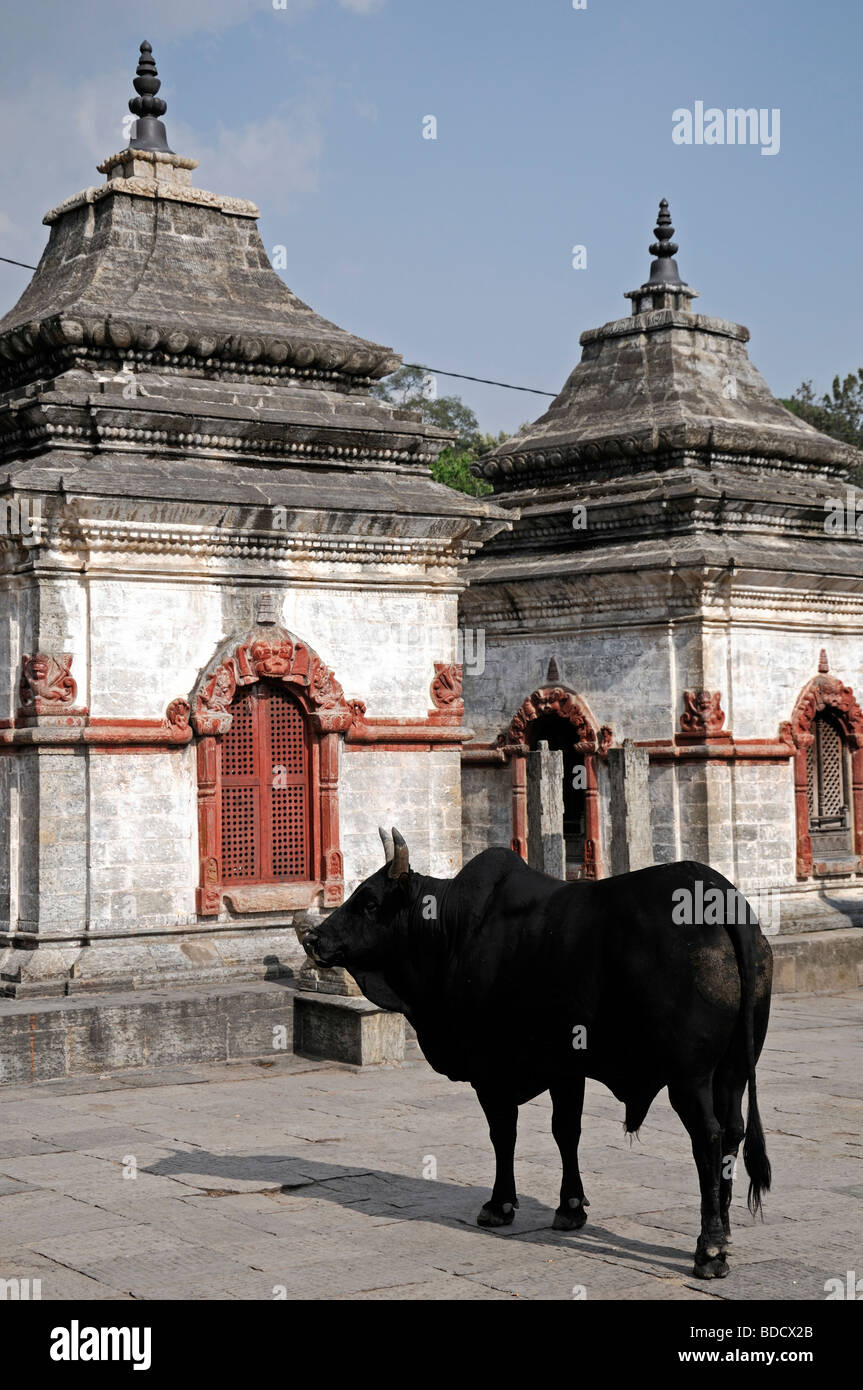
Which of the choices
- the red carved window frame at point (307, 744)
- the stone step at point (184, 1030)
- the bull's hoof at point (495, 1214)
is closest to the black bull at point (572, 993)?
the bull's hoof at point (495, 1214)

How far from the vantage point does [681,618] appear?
16.7 m

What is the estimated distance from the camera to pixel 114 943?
12.8 metres

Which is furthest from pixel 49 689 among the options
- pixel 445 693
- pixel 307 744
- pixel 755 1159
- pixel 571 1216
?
pixel 755 1159

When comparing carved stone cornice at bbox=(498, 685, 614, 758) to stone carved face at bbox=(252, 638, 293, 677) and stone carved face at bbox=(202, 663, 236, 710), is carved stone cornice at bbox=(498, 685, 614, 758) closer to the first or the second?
stone carved face at bbox=(252, 638, 293, 677)

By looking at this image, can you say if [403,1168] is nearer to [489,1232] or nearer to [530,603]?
[489,1232]

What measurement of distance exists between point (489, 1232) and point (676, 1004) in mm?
1481

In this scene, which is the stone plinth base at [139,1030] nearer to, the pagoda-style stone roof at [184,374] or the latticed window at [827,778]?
the pagoda-style stone roof at [184,374]

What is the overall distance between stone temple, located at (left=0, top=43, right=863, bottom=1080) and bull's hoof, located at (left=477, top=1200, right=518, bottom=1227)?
14.6ft

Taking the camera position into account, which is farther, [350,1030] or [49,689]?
[49,689]

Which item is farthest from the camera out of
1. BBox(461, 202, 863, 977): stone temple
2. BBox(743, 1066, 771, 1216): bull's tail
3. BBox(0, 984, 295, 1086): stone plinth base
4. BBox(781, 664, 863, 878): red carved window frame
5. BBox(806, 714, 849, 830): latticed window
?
BBox(806, 714, 849, 830): latticed window

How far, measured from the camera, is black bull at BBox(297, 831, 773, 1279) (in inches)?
283

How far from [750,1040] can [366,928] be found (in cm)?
193

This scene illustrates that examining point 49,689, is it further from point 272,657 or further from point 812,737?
point 812,737

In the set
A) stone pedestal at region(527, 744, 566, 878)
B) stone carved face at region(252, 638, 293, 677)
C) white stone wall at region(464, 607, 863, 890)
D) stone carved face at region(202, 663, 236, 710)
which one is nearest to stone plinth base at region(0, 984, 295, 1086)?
stone carved face at region(202, 663, 236, 710)
